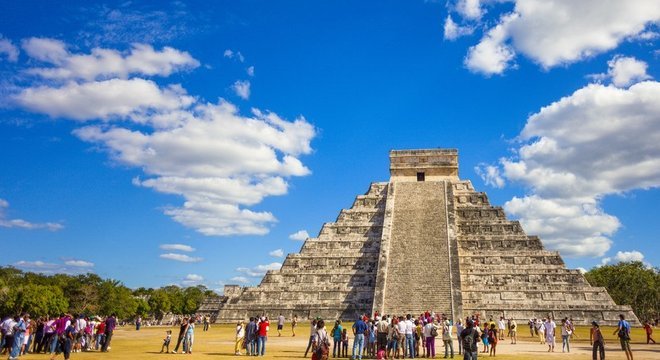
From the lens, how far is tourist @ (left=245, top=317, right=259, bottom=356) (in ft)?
50.6

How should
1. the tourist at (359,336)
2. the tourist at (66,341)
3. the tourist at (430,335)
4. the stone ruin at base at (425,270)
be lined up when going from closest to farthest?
the tourist at (66,341) → the tourist at (359,336) → the tourist at (430,335) → the stone ruin at base at (425,270)

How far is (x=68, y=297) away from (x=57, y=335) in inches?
1639

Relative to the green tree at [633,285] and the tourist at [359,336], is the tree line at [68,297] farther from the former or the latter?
the green tree at [633,285]

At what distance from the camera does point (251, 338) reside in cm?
1546

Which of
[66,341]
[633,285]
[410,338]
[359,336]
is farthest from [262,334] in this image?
[633,285]

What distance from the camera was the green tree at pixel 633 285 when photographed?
5706 cm

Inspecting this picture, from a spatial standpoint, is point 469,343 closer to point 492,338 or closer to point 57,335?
point 492,338

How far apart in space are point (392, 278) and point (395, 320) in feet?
51.9

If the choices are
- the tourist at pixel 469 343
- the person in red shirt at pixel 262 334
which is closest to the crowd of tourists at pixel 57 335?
the person in red shirt at pixel 262 334

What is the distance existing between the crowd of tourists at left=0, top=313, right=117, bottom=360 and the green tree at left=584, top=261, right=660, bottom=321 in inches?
2289

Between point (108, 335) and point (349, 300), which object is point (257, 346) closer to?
point (108, 335)

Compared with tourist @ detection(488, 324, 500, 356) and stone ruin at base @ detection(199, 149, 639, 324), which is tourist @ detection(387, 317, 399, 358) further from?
stone ruin at base @ detection(199, 149, 639, 324)

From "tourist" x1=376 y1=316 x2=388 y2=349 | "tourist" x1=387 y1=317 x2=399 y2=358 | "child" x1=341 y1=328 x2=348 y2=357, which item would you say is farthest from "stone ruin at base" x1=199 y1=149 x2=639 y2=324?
"tourist" x1=376 y1=316 x2=388 y2=349

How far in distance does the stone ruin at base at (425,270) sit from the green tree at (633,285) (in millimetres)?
31200
